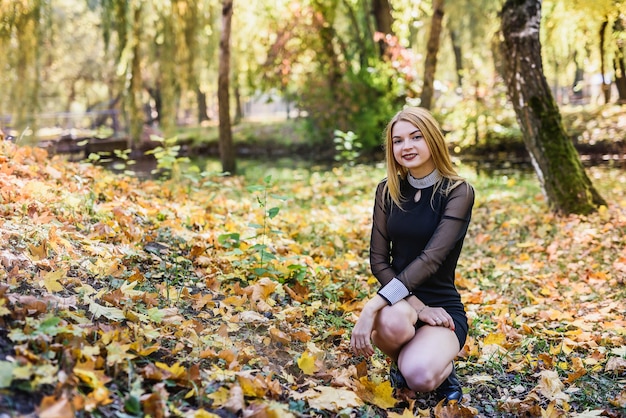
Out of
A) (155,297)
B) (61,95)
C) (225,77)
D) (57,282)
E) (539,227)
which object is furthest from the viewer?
(61,95)

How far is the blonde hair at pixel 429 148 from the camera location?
2.62 meters

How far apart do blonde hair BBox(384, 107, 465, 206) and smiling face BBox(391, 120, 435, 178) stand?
2cm

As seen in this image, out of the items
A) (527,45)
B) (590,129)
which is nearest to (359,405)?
(527,45)

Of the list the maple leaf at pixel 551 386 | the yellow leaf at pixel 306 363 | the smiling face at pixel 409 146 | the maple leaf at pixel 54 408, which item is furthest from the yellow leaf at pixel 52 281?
the maple leaf at pixel 551 386

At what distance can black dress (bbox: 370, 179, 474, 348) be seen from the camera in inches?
99.7

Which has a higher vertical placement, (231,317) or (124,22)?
(124,22)

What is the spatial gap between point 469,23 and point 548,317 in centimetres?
1550

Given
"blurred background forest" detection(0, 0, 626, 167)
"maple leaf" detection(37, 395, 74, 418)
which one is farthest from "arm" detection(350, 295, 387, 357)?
"blurred background forest" detection(0, 0, 626, 167)

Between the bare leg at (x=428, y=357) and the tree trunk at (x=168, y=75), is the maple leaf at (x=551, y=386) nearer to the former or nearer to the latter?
the bare leg at (x=428, y=357)

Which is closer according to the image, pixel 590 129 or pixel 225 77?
pixel 225 77

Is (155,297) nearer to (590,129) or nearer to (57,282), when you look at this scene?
(57,282)

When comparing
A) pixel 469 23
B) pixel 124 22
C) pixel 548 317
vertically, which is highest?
pixel 469 23

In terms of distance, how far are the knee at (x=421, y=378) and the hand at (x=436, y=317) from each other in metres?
0.23

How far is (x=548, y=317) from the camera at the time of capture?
11.4 feet
